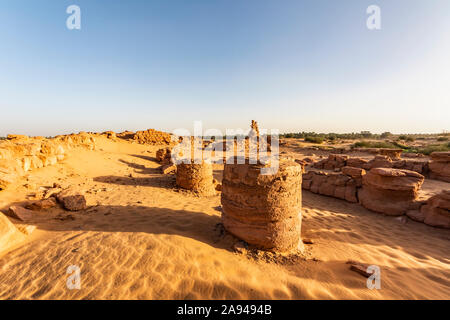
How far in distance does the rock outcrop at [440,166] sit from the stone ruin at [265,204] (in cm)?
1198

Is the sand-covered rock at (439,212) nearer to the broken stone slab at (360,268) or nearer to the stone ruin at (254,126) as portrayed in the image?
the broken stone slab at (360,268)

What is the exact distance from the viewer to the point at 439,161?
33.4 ft

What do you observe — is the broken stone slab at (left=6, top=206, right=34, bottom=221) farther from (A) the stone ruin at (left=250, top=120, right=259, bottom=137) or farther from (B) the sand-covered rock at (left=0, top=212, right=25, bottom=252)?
(A) the stone ruin at (left=250, top=120, right=259, bottom=137)

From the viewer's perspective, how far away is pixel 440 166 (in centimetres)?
1010

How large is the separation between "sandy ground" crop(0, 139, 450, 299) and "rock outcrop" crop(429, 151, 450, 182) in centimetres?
664

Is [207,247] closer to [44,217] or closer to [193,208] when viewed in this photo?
[193,208]

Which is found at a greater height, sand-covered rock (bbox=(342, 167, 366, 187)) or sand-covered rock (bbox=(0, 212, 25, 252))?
sand-covered rock (bbox=(342, 167, 366, 187))

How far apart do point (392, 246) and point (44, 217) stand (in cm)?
873

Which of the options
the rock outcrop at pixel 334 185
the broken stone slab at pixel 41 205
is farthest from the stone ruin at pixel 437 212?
the broken stone slab at pixel 41 205

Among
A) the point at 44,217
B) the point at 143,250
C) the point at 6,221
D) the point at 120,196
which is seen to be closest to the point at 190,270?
the point at 143,250

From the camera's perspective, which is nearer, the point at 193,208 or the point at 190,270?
the point at 190,270

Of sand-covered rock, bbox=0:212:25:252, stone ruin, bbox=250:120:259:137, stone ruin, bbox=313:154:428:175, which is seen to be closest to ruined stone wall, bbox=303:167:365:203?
stone ruin, bbox=313:154:428:175

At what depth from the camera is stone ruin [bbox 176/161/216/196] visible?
757 centimetres

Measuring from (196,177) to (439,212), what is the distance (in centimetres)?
826
